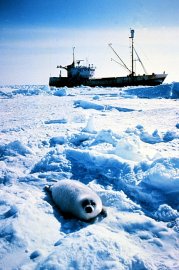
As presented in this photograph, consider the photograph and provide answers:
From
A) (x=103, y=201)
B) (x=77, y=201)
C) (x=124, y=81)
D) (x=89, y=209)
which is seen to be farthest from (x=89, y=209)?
(x=124, y=81)

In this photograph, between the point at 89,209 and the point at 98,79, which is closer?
the point at 89,209

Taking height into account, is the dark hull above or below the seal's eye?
above

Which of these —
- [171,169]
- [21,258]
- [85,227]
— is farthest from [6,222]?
[171,169]

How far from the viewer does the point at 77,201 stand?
7.20ft

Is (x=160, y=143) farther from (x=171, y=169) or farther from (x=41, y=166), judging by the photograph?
(x=41, y=166)

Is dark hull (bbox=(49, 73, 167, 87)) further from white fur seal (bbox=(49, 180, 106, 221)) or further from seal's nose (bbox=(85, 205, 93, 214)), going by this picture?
seal's nose (bbox=(85, 205, 93, 214))

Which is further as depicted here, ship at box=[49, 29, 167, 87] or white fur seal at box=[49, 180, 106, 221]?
ship at box=[49, 29, 167, 87]

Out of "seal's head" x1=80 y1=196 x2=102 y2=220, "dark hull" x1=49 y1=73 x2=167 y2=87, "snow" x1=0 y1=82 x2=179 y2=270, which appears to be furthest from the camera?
"dark hull" x1=49 y1=73 x2=167 y2=87

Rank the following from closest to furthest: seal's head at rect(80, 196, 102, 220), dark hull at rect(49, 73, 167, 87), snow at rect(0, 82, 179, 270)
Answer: snow at rect(0, 82, 179, 270) < seal's head at rect(80, 196, 102, 220) < dark hull at rect(49, 73, 167, 87)

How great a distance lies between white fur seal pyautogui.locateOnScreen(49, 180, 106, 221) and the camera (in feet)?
7.09

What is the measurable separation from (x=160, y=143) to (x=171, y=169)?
1.67 meters

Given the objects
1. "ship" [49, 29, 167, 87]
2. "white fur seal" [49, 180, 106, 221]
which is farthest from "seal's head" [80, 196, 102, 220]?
"ship" [49, 29, 167, 87]

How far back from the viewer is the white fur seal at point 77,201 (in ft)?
7.09

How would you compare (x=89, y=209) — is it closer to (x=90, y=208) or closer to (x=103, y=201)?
(x=90, y=208)
